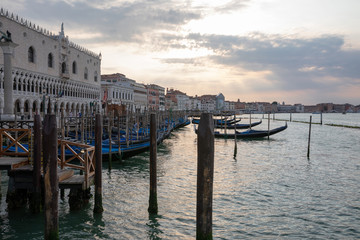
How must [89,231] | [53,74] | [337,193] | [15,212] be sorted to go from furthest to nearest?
1. [53,74]
2. [337,193]
3. [15,212]
4. [89,231]

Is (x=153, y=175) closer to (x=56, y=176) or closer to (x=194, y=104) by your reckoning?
(x=56, y=176)

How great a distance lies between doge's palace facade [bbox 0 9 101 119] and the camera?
2644cm

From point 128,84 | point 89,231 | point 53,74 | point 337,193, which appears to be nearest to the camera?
point 89,231

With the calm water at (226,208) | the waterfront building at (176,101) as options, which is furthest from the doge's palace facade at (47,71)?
the waterfront building at (176,101)

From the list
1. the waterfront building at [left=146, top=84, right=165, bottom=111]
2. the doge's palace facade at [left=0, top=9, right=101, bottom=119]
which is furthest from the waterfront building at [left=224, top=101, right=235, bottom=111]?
the doge's palace facade at [left=0, top=9, right=101, bottom=119]

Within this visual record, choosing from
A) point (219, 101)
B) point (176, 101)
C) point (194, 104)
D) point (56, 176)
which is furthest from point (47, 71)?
point (219, 101)

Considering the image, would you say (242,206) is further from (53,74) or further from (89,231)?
(53,74)

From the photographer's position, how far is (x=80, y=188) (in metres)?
6.38

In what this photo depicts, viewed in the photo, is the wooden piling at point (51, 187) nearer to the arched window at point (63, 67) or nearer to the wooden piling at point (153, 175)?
the wooden piling at point (153, 175)

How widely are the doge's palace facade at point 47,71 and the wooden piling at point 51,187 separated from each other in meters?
16.1

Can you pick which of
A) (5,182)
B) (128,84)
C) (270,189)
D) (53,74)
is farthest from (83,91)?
(270,189)

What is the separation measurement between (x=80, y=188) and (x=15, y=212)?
1577 mm

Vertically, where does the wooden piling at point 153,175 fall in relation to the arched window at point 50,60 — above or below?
below

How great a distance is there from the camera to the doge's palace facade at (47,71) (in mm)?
26438
